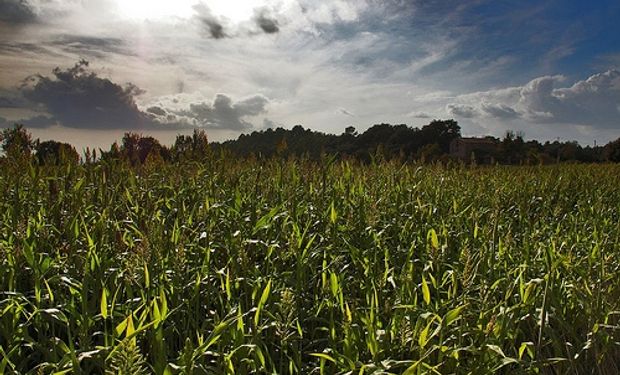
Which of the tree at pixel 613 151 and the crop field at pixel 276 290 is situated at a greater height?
the tree at pixel 613 151

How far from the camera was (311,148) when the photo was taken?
1085 centimetres

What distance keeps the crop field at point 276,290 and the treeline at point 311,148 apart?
33 centimetres

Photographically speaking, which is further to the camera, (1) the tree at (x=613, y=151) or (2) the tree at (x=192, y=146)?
(1) the tree at (x=613, y=151)

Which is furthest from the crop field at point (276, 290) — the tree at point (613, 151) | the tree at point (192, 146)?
the tree at point (613, 151)

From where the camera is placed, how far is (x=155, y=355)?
2463 mm

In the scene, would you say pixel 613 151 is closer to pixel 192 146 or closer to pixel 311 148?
pixel 311 148

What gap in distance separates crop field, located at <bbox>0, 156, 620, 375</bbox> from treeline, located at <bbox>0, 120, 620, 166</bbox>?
33 cm

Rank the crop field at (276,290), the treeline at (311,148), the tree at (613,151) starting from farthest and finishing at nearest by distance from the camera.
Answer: the tree at (613,151), the treeline at (311,148), the crop field at (276,290)

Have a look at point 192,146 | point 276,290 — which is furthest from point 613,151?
point 276,290

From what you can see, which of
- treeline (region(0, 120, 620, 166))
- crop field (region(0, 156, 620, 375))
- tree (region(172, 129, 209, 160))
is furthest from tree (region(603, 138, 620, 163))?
tree (region(172, 129, 209, 160))

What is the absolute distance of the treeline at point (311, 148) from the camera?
564 centimetres

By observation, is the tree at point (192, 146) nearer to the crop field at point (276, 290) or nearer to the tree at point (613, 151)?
the crop field at point (276, 290)

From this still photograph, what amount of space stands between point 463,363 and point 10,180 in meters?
→ 4.59

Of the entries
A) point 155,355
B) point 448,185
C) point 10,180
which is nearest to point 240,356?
point 155,355
